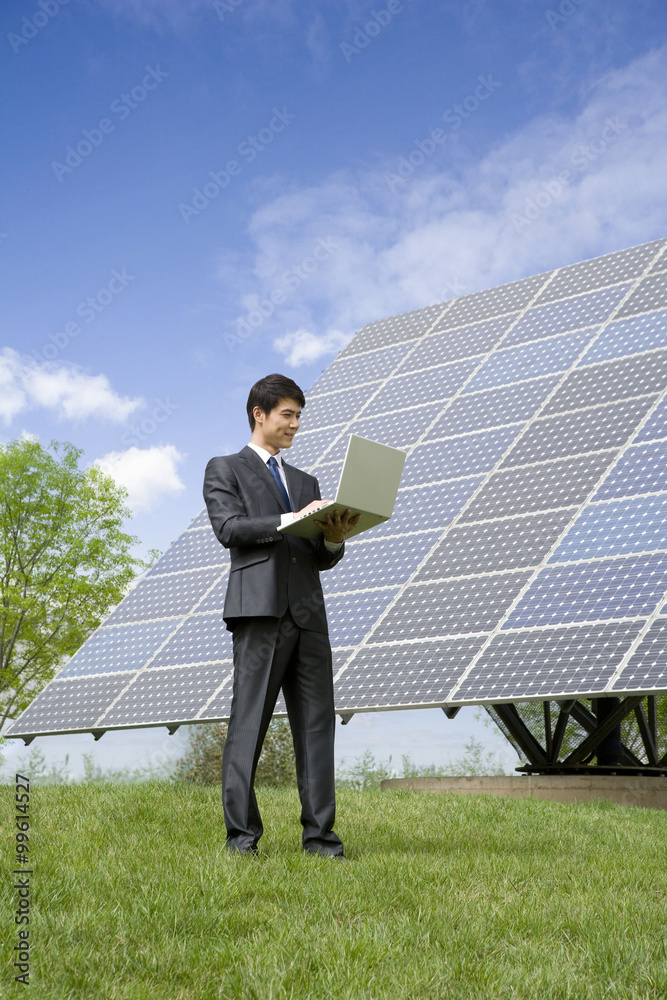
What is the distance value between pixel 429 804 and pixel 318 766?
3.30m

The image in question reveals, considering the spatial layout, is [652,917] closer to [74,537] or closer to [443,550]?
[443,550]

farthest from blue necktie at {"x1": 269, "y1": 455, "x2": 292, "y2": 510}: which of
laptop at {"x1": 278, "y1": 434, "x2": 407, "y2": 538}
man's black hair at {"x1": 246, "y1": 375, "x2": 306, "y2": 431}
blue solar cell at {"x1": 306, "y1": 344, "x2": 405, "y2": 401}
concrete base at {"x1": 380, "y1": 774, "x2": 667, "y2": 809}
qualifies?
blue solar cell at {"x1": 306, "y1": 344, "x2": 405, "y2": 401}

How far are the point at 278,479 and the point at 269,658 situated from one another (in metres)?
0.88

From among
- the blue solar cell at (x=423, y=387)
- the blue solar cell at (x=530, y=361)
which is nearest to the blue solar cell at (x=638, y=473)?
the blue solar cell at (x=530, y=361)

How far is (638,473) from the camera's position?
9.70 m

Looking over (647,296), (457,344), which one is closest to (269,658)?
(647,296)

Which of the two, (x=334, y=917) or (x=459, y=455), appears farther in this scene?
(x=459, y=455)

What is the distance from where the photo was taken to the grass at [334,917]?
247cm

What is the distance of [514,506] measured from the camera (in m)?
10.2

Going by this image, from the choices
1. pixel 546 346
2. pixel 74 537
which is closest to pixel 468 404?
pixel 546 346

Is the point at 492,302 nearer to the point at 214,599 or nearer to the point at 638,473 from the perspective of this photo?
the point at 638,473

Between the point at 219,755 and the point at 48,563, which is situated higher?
the point at 48,563

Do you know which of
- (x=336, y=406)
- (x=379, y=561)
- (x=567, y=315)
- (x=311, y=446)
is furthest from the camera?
(x=336, y=406)

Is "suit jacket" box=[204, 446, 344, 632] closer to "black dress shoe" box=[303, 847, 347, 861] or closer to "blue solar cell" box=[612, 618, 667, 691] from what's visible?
"black dress shoe" box=[303, 847, 347, 861]
